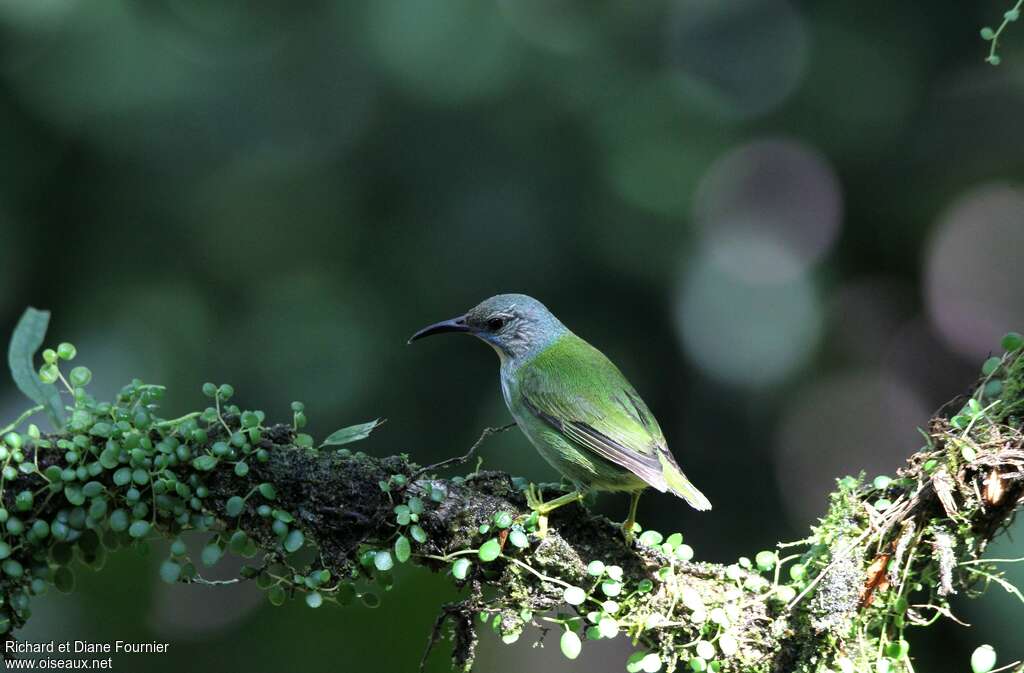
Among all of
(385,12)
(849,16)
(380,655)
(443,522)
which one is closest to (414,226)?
(385,12)

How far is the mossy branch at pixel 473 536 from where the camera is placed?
7.69 feet

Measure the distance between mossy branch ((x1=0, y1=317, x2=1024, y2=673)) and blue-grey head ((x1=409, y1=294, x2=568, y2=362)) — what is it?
1.30 m

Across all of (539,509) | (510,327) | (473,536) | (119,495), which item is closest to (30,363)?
(119,495)

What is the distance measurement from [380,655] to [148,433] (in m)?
1.79

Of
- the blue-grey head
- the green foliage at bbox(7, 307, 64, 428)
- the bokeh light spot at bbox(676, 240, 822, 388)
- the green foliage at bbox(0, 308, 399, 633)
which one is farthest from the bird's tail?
the bokeh light spot at bbox(676, 240, 822, 388)

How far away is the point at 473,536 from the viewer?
2.44 metres

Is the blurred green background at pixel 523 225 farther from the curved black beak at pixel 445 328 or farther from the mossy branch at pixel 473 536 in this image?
the mossy branch at pixel 473 536

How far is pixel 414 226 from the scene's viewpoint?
4934mm

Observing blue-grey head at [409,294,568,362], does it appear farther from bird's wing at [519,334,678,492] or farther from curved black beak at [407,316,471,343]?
bird's wing at [519,334,678,492]

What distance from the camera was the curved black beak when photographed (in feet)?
12.4

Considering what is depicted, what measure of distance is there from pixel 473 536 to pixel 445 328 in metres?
1.49

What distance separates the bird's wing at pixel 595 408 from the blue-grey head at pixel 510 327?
0.41 ft

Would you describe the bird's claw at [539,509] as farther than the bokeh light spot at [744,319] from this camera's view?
No

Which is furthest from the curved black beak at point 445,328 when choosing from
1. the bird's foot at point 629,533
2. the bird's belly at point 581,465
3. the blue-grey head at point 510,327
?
the bird's foot at point 629,533
